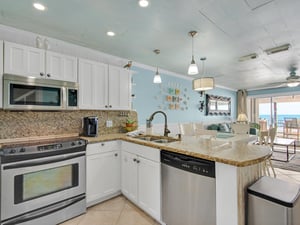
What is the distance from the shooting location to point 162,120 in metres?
4.48

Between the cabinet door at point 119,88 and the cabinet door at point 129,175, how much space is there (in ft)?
3.06

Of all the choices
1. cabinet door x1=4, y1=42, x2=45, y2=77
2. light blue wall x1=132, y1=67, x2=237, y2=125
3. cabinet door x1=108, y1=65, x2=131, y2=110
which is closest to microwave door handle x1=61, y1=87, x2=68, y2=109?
cabinet door x1=4, y1=42, x2=45, y2=77

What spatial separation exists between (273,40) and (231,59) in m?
0.97

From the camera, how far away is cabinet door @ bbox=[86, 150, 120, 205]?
2268mm

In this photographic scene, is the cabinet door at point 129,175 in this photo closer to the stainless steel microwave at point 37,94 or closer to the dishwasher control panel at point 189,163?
the dishwasher control panel at point 189,163

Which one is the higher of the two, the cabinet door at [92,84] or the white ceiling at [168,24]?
the white ceiling at [168,24]

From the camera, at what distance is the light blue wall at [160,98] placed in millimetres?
3963

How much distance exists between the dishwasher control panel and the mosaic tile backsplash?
1.65 meters

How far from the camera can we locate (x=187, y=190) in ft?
5.12

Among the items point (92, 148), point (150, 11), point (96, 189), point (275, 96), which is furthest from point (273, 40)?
point (275, 96)

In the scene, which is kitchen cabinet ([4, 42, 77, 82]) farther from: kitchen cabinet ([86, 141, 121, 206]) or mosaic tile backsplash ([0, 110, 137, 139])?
kitchen cabinet ([86, 141, 121, 206])

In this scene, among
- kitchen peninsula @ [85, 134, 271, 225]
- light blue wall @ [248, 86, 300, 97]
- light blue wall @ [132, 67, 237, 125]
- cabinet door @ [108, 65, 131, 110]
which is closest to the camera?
kitchen peninsula @ [85, 134, 271, 225]

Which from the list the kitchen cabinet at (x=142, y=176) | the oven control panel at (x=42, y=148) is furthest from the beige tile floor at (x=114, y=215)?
the oven control panel at (x=42, y=148)

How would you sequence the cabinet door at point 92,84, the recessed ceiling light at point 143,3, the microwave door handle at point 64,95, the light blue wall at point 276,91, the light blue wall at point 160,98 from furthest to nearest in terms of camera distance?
the light blue wall at point 276,91 < the light blue wall at point 160,98 < the cabinet door at point 92,84 < the microwave door handle at point 64,95 < the recessed ceiling light at point 143,3
